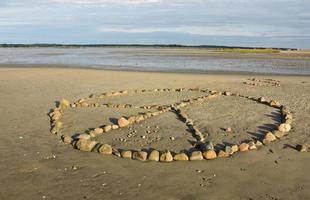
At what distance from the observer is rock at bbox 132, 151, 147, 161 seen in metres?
8.09

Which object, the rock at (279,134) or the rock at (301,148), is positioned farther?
the rock at (279,134)

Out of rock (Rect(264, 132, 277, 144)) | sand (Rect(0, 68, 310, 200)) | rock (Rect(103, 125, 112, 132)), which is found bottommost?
sand (Rect(0, 68, 310, 200))

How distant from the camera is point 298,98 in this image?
15344 mm

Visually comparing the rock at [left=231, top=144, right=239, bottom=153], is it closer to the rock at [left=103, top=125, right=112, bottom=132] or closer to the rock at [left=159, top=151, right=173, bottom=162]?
the rock at [left=159, top=151, right=173, bottom=162]

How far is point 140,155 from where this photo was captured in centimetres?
811

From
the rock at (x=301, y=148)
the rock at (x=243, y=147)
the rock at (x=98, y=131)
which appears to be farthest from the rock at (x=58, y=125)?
the rock at (x=301, y=148)

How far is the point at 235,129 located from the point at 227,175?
11.1ft

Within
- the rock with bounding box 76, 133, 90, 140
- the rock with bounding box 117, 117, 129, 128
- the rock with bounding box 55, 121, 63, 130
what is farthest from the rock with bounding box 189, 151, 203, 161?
the rock with bounding box 55, 121, 63, 130

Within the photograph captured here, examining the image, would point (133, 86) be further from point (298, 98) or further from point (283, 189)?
point (283, 189)

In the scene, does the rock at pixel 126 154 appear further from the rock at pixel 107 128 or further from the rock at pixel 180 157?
the rock at pixel 107 128

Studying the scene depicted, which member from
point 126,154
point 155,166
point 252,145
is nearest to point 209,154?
point 155,166

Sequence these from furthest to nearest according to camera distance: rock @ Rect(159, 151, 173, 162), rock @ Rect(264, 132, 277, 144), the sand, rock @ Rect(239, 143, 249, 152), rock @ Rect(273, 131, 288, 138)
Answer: rock @ Rect(273, 131, 288, 138), rock @ Rect(264, 132, 277, 144), rock @ Rect(239, 143, 249, 152), rock @ Rect(159, 151, 173, 162), the sand

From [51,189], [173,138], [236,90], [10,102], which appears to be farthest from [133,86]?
[51,189]

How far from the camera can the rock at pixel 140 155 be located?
26.5ft
